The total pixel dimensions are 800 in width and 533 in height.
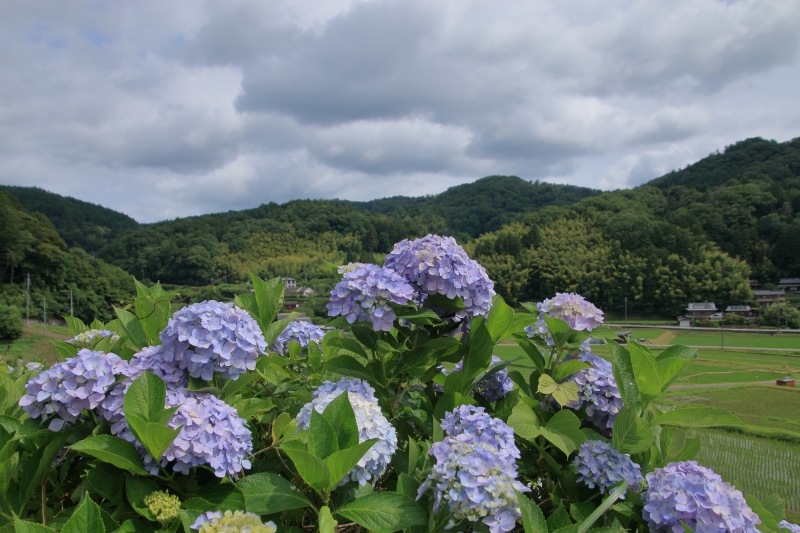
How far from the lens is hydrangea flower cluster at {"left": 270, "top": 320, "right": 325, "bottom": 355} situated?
2.45 m

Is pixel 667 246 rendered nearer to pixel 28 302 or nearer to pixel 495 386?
pixel 28 302

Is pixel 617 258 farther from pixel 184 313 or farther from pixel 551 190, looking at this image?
pixel 184 313

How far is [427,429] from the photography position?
164 centimetres

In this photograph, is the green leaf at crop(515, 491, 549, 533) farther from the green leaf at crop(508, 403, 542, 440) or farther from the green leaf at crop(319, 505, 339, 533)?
the green leaf at crop(319, 505, 339, 533)

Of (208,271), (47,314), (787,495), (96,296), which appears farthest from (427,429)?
(208,271)

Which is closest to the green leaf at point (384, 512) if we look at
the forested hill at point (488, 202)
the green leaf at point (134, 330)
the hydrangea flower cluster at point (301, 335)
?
the green leaf at point (134, 330)

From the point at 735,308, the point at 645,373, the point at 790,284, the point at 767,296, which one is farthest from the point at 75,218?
the point at 790,284

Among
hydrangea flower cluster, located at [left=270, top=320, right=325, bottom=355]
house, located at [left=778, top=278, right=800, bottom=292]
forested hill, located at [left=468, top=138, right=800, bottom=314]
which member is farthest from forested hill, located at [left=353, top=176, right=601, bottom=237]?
hydrangea flower cluster, located at [left=270, top=320, right=325, bottom=355]

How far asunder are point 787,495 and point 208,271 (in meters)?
86.5

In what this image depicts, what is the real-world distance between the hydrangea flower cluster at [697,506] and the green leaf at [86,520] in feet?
4.26

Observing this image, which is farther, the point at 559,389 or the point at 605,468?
the point at 559,389

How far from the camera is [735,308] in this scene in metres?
78.3

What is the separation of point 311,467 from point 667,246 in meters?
101

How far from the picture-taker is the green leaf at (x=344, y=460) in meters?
1.09
